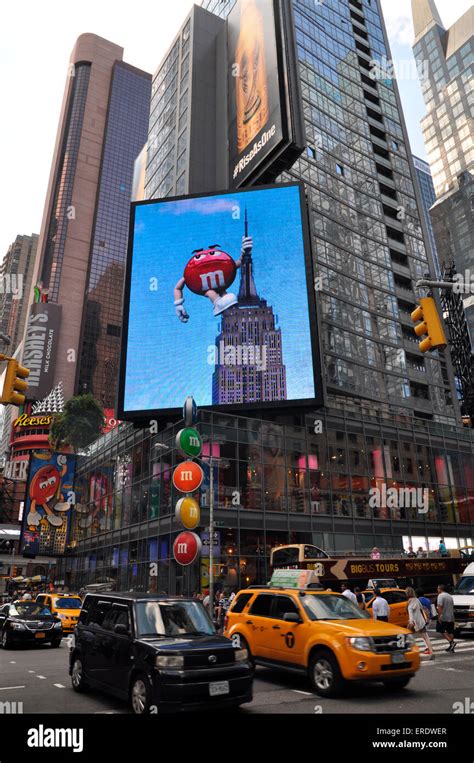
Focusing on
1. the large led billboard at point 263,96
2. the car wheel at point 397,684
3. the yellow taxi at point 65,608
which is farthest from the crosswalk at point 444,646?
the large led billboard at point 263,96

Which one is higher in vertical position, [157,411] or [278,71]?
[278,71]

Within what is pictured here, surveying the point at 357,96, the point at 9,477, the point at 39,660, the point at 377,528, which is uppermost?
the point at 357,96

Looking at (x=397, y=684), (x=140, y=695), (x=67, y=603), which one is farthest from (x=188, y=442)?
(x=140, y=695)

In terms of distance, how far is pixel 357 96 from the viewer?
7056cm

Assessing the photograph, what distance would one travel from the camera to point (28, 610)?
19.1 metres

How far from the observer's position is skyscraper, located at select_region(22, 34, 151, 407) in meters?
141

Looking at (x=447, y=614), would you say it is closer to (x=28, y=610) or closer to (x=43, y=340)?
(x=28, y=610)

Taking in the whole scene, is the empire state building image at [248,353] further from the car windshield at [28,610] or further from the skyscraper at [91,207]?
the skyscraper at [91,207]

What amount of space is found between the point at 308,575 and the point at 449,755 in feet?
48.8

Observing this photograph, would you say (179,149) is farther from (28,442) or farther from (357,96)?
(28,442)

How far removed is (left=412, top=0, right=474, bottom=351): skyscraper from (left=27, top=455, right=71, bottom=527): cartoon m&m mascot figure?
80.9 metres

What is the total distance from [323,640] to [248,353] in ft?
92.4

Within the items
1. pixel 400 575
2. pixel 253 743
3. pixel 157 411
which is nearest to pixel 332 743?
pixel 253 743

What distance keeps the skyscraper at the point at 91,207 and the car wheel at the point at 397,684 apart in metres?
122
